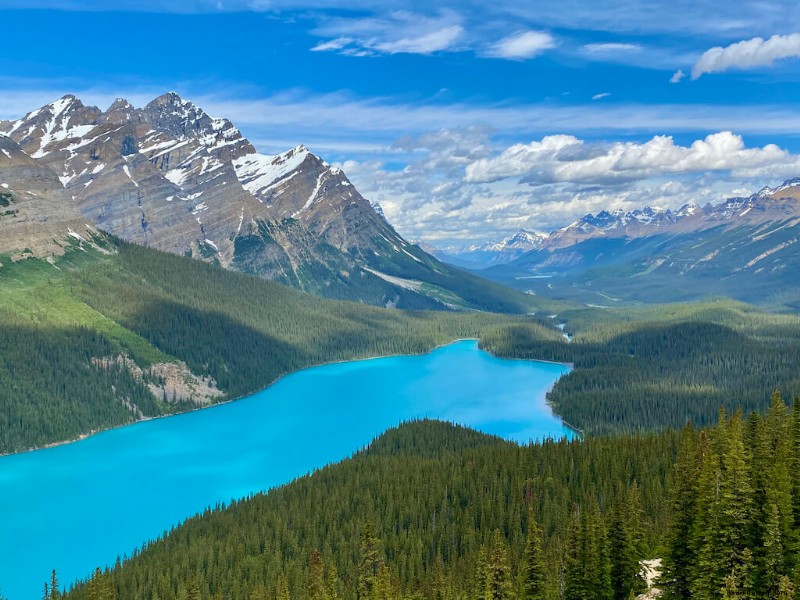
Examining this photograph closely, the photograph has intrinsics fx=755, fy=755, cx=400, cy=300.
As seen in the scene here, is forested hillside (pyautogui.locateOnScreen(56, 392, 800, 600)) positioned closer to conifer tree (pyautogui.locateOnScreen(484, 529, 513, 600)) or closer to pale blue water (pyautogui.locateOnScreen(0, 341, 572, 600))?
conifer tree (pyautogui.locateOnScreen(484, 529, 513, 600))

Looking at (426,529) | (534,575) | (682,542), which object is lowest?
(534,575)

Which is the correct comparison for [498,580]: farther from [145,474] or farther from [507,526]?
[145,474]

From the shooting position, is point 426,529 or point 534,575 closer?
point 534,575

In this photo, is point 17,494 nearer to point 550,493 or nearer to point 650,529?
point 550,493

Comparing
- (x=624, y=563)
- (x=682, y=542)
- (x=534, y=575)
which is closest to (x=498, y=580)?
(x=534, y=575)

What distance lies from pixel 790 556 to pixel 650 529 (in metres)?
31.2

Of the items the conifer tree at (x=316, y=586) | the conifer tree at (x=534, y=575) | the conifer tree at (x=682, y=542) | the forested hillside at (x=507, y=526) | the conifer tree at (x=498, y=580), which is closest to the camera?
the forested hillside at (x=507, y=526)

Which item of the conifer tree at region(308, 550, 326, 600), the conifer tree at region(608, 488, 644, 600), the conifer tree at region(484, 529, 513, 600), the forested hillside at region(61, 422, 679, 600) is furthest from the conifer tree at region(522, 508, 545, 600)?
the conifer tree at region(308, 550, 326, 600)

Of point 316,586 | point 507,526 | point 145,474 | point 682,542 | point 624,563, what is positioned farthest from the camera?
point 145,474

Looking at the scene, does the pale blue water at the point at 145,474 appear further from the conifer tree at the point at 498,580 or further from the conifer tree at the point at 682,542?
the conifer tree at the point at 682,542

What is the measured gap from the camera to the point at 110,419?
18312 centimetres

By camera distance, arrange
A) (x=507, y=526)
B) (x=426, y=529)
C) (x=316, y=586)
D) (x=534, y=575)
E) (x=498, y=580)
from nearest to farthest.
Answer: (x=498, y=580) → (x=534, y=575) → (x=316, y=586) → (x=507, y=526) → (x=426, y=529)

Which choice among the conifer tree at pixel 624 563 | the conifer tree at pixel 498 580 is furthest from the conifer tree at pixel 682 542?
the conifer tree at pixel 498 580

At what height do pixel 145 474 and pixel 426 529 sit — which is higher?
pixel 145 474
